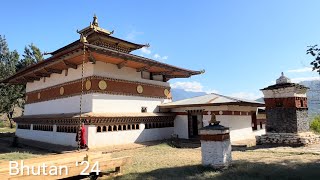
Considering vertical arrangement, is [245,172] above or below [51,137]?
below

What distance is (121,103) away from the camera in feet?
58.0

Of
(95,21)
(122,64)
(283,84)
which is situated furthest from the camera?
(95,21)

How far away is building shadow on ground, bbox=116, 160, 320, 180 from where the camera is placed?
8039 millimetres

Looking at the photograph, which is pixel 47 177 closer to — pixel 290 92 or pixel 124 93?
pixel 124 93

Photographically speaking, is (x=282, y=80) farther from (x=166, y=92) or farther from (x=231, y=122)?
(x=166, y=92)

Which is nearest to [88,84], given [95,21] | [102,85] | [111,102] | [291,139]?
[102,85]

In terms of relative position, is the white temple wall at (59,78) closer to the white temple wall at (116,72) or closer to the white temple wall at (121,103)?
the white temple wall at (116,72)

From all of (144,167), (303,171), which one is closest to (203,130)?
(144,167)

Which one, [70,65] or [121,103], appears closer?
[70,65]

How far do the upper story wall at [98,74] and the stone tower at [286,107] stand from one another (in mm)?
8601

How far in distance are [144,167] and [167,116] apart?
34.0 ft

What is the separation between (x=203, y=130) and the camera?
9594 mm

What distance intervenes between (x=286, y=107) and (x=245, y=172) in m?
8.61

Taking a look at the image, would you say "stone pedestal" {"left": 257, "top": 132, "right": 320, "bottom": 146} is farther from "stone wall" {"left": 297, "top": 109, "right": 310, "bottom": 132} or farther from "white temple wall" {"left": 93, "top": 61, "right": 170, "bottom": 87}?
"white temple wall" {"left": 93, "top": 61, "right": 170, "bottom": 87}
